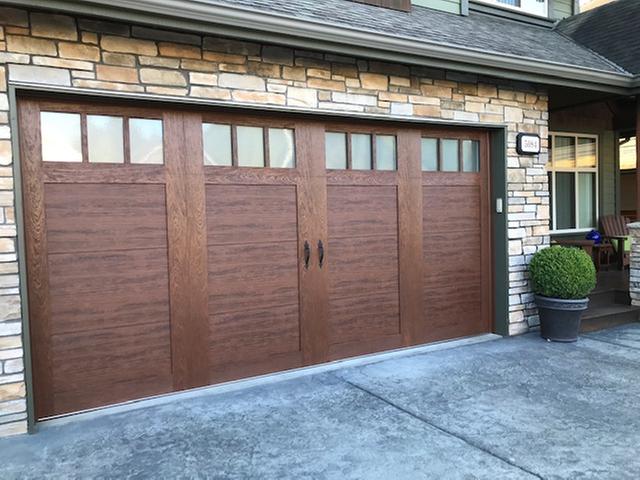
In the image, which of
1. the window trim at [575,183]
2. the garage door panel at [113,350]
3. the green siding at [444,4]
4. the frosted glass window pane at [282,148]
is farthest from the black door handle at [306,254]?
the window trim at [575,183]

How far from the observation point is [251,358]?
13.2ft

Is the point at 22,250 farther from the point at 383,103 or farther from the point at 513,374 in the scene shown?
the point at 513,374

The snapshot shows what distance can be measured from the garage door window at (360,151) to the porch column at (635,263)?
289 centimetres

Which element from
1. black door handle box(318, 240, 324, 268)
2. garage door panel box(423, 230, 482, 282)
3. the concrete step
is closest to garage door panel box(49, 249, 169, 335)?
black door handle box(318, 240, 324, 268)

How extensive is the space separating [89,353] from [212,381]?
34.5 inches

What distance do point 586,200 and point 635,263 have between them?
2364 mm

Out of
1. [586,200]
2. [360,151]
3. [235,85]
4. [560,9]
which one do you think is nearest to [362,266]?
[360,151]

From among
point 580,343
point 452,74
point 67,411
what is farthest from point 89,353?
point 580,343

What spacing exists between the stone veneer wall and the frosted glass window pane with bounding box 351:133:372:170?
0.25 m

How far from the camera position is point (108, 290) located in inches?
138

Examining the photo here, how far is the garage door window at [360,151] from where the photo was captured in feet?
14.4

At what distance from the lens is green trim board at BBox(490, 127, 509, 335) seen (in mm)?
5113

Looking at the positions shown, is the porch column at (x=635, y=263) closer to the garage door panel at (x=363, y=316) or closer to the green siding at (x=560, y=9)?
the garage door panel at (x=363, y=316)

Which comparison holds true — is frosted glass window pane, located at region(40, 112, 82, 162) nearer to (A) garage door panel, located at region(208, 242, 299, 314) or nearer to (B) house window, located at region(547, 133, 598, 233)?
(A) garage door panel, located at region(208, 242, 299, 314)
